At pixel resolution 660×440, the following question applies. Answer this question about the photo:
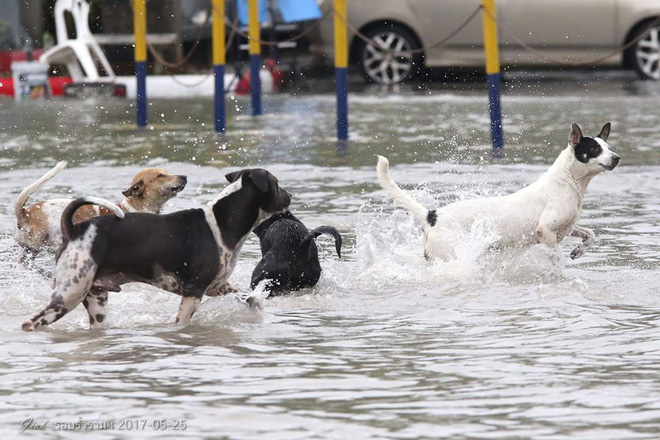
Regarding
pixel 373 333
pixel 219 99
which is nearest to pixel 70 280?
pixel 373 333

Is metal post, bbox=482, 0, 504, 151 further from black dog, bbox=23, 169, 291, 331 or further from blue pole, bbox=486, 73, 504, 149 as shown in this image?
black dog, bbox=23, 169, 291, 331

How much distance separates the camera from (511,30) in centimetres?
1941

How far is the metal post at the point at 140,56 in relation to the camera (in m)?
15.2

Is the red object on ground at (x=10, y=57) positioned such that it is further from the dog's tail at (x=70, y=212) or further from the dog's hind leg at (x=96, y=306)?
the dog's tail at (x=70, y=212)

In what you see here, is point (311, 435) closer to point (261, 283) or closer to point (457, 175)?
point (261, 283)

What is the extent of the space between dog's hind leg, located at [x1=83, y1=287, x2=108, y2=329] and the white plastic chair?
13246 millimetres

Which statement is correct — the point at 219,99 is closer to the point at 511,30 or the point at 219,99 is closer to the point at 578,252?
the point at 511,30

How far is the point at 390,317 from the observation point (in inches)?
271

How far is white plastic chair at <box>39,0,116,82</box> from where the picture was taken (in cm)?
1950

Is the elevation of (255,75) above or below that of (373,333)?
above

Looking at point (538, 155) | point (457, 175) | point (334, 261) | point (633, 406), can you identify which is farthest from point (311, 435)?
point (538, 155)

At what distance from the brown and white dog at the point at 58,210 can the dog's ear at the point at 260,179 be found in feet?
5.07

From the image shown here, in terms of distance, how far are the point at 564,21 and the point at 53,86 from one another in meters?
7.63

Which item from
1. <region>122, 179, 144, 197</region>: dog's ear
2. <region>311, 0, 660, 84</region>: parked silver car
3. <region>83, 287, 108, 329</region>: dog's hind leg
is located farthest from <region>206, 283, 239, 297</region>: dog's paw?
<region>311, 0, 660, 84</region>: parked silver car
